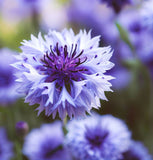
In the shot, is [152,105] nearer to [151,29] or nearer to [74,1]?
[151,29]

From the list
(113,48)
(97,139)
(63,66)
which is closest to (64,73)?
(63,66)

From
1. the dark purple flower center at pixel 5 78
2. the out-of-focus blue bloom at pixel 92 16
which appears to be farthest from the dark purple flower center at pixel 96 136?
the out-of-focus blue bloom at pixel 92 16

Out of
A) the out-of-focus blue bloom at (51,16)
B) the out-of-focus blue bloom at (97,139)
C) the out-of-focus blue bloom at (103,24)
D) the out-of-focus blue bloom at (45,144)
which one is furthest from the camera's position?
the out-of-focus blue bloom at (51,16)

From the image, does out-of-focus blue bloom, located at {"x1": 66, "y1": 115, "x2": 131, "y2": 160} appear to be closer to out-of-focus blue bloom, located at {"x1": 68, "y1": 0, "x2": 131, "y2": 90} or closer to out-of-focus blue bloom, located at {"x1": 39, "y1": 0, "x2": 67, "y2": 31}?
out-of-focus blue bloom, located at {"x1": 68, "y1": 0, "x2": 131, "y2": 90}

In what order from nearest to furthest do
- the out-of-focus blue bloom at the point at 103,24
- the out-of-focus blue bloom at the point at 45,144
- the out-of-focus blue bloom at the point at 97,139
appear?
the out-of-focus blue bloom at the point at 97,139
the out-of-focus blue bloom at the point at 45,144
the out-of-focus blue bloom at the point at 103,24

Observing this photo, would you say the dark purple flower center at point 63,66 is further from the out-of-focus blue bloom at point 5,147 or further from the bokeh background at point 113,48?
the out-of-focus blue bloom at point 5,147

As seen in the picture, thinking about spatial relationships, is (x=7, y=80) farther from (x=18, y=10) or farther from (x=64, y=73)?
(x=18, y=10)

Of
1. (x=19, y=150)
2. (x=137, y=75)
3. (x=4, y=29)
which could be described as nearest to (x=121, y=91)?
Result: (x=137, y=75)
